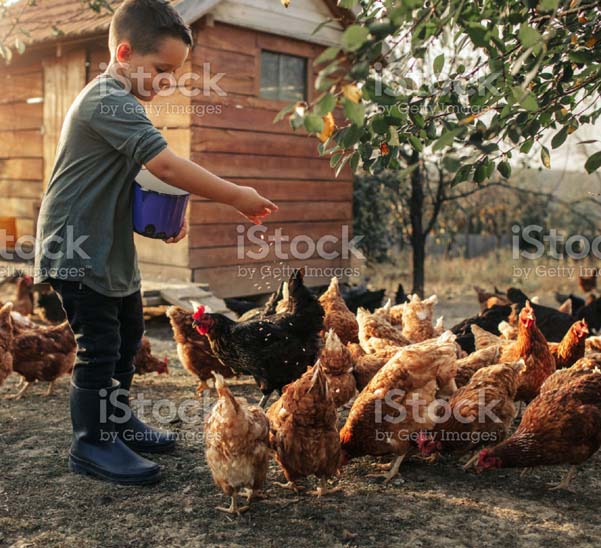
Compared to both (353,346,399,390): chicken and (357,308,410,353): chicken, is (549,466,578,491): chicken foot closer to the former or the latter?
(353,346,399,390): chicken

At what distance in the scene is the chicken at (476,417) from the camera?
355cm

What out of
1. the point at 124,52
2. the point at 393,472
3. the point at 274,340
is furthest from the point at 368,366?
the point at 124,52

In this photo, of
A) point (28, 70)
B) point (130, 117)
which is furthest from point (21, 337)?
point (28, 70)

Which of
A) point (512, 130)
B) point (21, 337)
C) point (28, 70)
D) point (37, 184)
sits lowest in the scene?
point (21, 337)

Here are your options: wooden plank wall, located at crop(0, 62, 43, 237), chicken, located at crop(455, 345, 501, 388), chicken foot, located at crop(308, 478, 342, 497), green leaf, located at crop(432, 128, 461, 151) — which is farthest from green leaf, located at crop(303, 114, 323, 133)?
wooden plank wall, located at crop(0, 62, 43, 237)

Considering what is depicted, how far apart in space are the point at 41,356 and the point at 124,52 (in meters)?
2.77

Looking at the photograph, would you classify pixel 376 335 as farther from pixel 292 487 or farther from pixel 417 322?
pixel 292 487

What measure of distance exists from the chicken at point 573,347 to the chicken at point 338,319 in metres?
1.49

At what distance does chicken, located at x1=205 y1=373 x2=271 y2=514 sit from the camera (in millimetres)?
2980

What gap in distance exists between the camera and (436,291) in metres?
12.1

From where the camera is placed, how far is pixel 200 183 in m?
2.83

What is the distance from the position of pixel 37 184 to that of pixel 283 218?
3529mm

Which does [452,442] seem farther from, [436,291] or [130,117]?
[436,291]

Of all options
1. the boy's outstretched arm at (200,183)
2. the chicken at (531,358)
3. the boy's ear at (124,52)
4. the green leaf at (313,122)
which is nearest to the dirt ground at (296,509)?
the chicken at (531,358)
